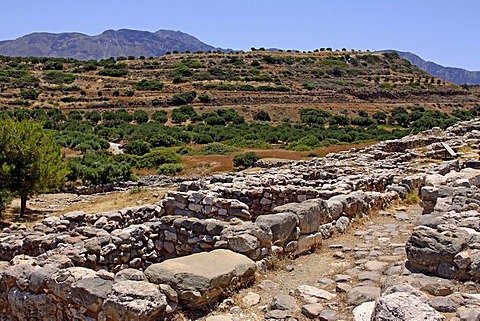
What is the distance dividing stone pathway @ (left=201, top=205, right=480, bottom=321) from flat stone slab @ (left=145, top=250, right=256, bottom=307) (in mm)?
162

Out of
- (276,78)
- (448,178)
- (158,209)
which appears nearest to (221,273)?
(158,209)

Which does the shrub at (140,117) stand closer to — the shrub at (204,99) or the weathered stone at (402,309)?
the shrub at (204,99)

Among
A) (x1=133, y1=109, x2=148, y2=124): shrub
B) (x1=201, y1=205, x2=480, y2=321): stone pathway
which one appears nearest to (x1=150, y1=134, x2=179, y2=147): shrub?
(x1=133, y1=109, x2=148, y2=124): shrub

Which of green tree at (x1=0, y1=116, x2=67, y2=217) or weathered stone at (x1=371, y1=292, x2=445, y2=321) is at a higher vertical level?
weathered stone at (x1=371, y1=292, x2=445, y2=321)

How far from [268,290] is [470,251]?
89.0 inches

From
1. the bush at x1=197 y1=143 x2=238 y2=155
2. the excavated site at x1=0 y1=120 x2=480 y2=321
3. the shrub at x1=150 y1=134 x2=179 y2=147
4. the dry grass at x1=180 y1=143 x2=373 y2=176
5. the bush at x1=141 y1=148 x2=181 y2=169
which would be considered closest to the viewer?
the excavated site at x1=0 y1=120 x2=480 y2=321

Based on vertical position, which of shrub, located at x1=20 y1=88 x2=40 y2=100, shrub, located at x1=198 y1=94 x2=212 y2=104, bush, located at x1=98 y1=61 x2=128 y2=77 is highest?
bush, located at x1=98 y1=61 x2=128 y2=77

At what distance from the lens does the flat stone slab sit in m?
4.92

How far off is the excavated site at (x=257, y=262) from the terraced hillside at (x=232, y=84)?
161 feet

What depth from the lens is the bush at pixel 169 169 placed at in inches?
1128

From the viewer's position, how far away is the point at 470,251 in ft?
16.8

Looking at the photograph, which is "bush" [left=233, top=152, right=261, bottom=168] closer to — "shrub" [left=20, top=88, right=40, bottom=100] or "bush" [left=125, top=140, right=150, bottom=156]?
"bush" [left=125, top=140, right=150, bottom=156]

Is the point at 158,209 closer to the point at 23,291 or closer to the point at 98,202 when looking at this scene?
the point at 23,291

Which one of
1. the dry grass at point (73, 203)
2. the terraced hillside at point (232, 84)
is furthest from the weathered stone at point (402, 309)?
the terraced hillside at point (232, 84)
